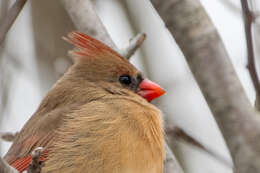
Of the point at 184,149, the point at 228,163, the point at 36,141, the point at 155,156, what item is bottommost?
the point at 184,149

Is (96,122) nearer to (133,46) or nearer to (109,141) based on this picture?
(109,141)

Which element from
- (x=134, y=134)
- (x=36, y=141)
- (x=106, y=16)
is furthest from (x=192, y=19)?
(x=106, y=16)

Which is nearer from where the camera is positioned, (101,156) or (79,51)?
(101,156)

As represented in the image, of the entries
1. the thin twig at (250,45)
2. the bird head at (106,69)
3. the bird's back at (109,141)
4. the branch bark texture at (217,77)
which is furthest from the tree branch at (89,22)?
the thin twig at (250,45)

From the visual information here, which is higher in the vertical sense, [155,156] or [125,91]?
[125,91]

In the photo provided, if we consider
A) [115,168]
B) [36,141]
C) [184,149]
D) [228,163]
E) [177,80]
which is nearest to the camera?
[115,168]

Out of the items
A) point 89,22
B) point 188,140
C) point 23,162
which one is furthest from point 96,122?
point 89,22

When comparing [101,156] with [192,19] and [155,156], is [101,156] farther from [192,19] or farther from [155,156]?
[192,19]
